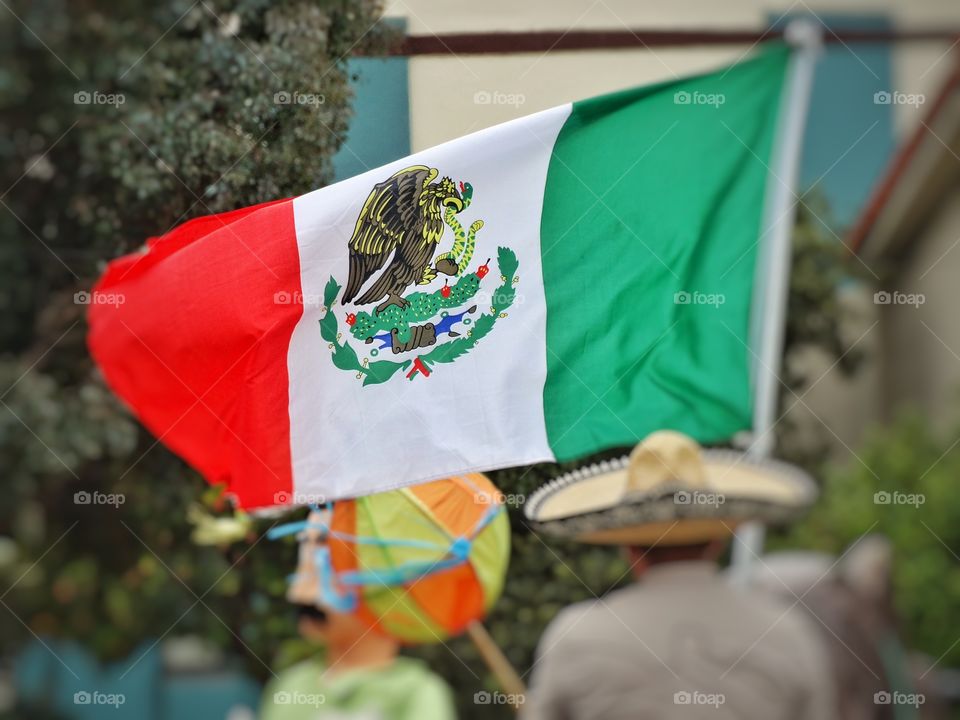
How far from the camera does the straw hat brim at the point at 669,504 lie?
249cm

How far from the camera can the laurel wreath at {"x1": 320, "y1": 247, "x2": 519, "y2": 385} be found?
2.87 metres

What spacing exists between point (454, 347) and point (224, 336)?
628 mm

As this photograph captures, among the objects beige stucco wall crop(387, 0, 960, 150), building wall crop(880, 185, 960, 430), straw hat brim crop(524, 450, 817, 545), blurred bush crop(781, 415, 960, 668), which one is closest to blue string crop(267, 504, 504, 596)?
straw hat brim crop(524, 450, 817, 545)

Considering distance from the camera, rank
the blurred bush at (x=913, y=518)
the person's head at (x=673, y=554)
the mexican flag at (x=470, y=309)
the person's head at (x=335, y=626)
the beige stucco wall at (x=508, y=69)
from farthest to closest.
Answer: the blurred bush at (x=913, y=518), the beige stucco wall at (x=508, y=69), the person's head at (x=335, y=626), the mexican flag at (x=470, y=309), the person's head at (x=673, y=554)

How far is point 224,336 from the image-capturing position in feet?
9.92

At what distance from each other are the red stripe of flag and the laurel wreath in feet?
0.58

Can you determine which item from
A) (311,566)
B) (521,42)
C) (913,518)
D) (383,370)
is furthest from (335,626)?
(913,518)

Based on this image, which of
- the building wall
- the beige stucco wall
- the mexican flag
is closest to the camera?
the mexican flag

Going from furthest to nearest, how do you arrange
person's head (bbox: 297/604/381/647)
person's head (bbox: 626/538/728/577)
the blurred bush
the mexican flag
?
the blurred bush → person's head (bbox: 297/604/381/647) → the mexican flag → person's head (bbox: 626/538/728/577)

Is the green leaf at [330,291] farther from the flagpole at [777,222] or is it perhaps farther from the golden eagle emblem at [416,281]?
the flagpole at [777,222]

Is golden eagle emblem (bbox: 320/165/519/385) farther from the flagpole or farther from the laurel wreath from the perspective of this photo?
the flagpole

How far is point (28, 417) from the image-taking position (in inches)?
176

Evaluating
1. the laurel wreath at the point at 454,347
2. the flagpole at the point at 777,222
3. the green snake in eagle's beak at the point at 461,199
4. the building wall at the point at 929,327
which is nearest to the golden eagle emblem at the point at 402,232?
the green snake in eagle's beak at the point at 461,199

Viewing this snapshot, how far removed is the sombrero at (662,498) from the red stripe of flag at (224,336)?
741mm
